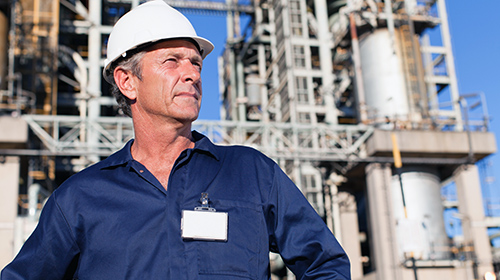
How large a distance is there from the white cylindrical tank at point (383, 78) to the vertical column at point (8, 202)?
16.1m

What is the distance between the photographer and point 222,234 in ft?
7.48

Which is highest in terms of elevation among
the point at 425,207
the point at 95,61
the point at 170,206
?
the point at 95,61

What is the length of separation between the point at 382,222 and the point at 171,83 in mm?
25508

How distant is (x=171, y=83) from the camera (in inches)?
104

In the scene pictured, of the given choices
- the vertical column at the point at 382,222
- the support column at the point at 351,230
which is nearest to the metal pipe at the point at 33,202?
the support column at the point at 351,230

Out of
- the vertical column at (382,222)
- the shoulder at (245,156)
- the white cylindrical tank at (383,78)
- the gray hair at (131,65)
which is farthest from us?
the white cylindrical tank at (383,78)

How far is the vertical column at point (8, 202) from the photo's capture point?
23.7m

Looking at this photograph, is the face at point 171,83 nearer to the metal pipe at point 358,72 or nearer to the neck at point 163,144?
the neck at point 163,144

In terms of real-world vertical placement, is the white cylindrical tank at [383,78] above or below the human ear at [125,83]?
above

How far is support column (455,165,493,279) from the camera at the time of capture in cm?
2741

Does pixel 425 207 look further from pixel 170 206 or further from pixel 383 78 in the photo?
pixel 170 206

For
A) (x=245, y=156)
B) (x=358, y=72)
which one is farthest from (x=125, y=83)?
(x=358, y=72)

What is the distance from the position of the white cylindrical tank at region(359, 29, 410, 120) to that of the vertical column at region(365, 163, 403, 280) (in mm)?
2787

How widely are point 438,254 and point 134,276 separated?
85.2 feet
